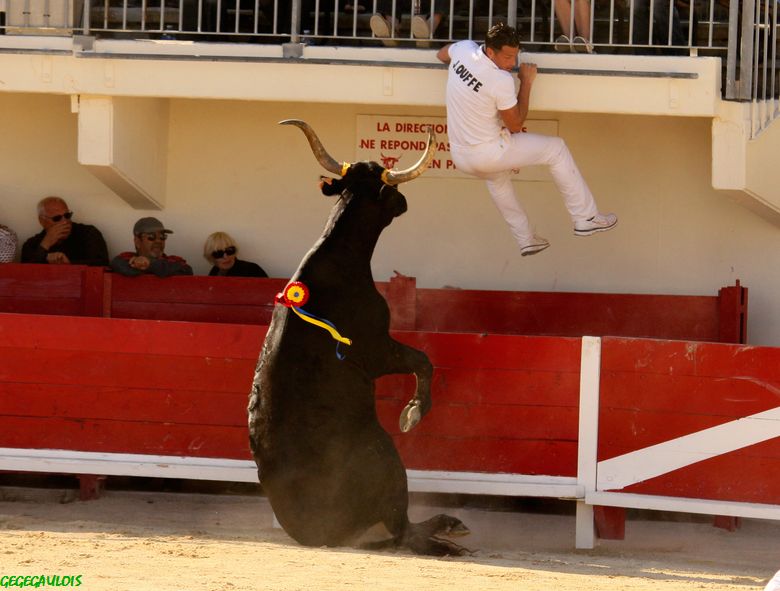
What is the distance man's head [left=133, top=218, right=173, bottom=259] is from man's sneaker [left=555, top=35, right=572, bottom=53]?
286 cm

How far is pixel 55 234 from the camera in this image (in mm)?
10133

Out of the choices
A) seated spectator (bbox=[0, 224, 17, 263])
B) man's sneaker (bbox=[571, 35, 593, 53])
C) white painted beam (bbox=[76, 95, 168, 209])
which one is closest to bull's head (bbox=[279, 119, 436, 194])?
man's sneaker (bbox=[571, 35, 593, 53])

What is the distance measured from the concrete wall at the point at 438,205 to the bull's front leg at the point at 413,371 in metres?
3.06

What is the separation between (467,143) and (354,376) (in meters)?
1.88

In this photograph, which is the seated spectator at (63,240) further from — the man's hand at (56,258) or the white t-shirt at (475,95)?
the white t-shirt at (475,95)

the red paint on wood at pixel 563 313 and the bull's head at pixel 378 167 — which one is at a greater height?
the bull's head at pixel 378 167

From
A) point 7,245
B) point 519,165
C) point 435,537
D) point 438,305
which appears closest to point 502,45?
point 519,165

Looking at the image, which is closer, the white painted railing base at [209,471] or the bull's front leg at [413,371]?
the bull's front leg at [413,371]

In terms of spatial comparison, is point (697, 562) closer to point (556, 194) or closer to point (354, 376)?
point (354, 376)

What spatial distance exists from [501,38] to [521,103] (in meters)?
0.47

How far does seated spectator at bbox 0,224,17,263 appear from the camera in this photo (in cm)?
1008

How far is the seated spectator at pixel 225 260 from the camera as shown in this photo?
1008 centimetres

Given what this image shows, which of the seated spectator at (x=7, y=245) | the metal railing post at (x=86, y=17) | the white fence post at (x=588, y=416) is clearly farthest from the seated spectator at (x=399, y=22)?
the seated spectator at (x=7, y=245)

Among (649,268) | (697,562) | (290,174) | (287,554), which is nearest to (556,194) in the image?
(649,268)
